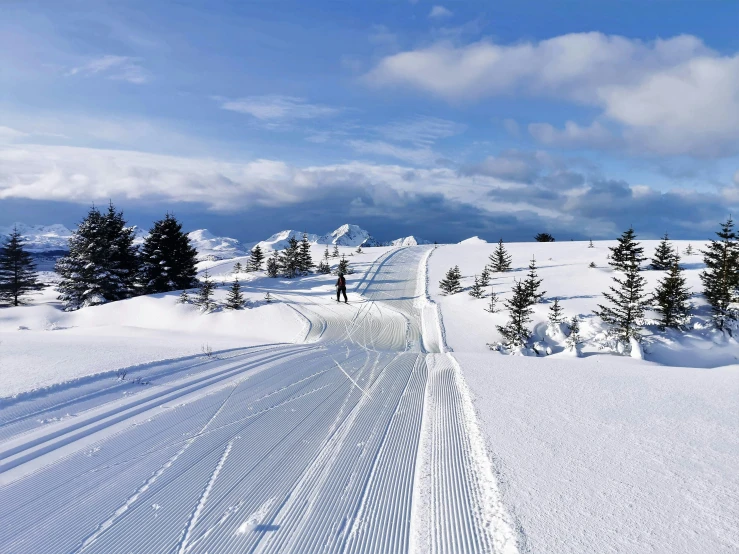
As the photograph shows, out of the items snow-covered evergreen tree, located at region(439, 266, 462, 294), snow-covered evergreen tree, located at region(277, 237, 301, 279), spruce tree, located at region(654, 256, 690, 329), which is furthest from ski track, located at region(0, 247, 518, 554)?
snow-covered evergreen tree, located at region(277, 237, 301, 279)

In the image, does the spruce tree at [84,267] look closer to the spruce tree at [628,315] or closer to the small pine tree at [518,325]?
A: the small pine tree at [518,325]

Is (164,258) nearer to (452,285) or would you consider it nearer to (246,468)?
(452,285)

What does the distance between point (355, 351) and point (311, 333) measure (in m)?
3.71

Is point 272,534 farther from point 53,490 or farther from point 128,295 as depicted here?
point 128,295

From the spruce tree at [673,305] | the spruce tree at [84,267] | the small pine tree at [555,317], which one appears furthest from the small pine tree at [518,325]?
the spruce tree at [84,267]

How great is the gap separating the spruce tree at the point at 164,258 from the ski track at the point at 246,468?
22482 mm

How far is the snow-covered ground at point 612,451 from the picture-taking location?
8.91 ft

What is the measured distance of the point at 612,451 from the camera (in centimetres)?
400

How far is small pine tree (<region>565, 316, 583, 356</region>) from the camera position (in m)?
12.8

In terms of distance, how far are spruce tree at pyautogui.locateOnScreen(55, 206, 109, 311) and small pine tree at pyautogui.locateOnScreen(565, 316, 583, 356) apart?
84.8 ft

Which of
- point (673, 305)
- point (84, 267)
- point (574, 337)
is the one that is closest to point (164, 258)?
point (84, 267)

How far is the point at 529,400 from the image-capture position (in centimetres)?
573

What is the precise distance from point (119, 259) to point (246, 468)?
1089 inches

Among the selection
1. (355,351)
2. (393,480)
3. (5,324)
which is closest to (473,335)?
(355,351)
